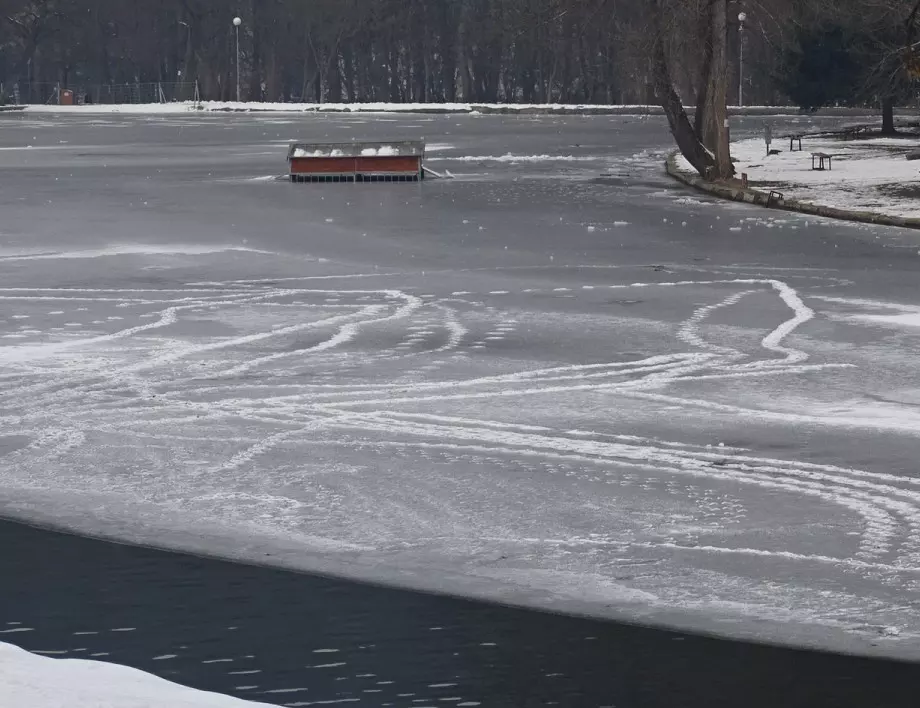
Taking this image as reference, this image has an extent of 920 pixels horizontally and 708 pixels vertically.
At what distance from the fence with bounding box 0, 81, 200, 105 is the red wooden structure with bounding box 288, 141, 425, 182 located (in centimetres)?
8585

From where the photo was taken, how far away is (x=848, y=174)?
33375 millimetres

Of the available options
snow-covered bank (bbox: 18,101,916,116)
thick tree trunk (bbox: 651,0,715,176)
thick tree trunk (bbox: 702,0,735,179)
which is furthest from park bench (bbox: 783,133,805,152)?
snow-covered bank (bbox: 18,101,916,116)

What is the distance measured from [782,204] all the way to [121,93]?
103766 millimetres

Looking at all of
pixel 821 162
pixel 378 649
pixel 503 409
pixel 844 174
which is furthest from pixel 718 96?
pixel 378 649

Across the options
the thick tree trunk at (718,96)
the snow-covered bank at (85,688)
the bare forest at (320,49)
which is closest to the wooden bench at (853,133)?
the thick tree trunk at (718,96)

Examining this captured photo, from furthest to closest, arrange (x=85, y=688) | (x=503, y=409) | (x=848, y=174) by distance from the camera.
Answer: (x=848, y=174) < (x=503, y=409) < (x=85, y=688)

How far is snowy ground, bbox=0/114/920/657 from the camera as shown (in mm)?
6910

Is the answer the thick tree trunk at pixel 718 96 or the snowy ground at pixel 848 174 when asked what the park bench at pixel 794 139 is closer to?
the snowy ground at pixel 848 174

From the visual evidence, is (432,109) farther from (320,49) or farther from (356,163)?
(356,163)

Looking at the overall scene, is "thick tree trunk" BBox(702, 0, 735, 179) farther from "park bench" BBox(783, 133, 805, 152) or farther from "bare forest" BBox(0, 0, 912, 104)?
"bare forest" BBox(0, 0, 912, 104)

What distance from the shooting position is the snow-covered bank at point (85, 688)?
16.5 ft

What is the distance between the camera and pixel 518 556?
6.99 metres

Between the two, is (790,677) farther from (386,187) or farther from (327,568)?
(386,187)

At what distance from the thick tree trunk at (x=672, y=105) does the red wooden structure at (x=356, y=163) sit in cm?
477
